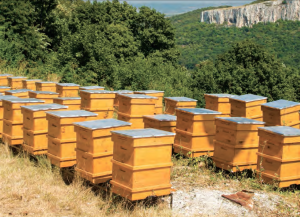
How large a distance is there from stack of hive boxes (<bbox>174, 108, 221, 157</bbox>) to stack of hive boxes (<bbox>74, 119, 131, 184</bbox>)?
200 centimetres

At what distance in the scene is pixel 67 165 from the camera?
6977 mm

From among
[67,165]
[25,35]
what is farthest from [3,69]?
[67,165]

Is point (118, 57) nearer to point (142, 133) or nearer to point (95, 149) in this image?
point (95, 149)

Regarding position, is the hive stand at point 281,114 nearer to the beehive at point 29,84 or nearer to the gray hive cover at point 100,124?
the gray hive cover at point 100,124

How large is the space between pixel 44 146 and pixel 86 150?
1879 millimetres

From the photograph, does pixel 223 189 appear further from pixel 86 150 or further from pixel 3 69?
pixel 3 69

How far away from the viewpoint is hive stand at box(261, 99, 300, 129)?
822cm

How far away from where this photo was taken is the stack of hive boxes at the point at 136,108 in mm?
8641

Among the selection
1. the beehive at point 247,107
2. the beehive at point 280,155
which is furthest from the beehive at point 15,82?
the beehive at point 280,155

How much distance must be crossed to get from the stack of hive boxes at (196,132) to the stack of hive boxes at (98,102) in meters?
2.03

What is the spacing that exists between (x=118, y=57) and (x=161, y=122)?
21.6 metres

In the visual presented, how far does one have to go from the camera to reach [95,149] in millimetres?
6184

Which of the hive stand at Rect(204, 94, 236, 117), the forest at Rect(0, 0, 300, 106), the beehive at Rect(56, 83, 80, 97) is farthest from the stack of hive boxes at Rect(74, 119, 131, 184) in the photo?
the forest at Rect(0, 0, 300, 106)

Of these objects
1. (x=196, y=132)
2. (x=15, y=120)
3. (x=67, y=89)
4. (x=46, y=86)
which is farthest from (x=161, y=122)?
(x=46, y=86)
